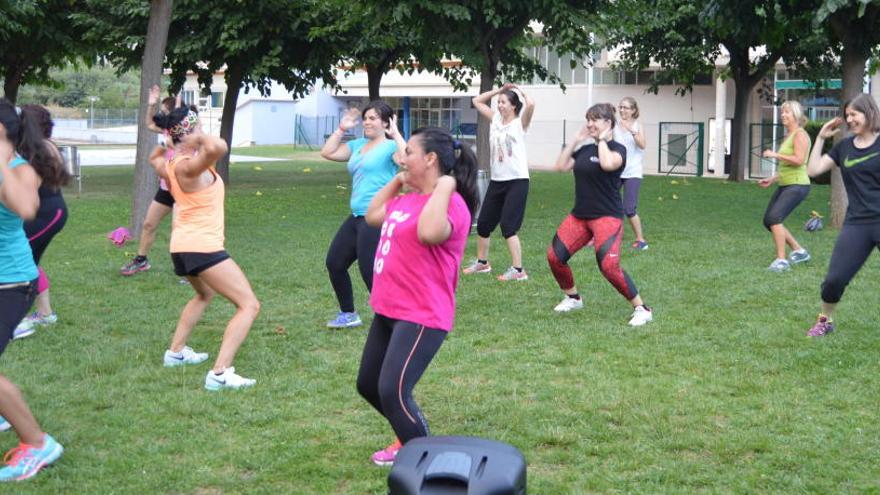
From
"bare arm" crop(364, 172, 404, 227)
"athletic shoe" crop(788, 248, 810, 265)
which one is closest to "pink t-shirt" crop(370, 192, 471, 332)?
"bare arm" crop(364, 172, 404, 227)

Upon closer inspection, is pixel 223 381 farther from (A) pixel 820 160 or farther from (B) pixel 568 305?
(A) pixel 820 160

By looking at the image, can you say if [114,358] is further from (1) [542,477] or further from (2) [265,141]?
(2) [265,141]

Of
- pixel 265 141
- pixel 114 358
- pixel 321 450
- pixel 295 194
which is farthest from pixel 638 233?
pixel 265 141

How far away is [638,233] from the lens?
531 inches

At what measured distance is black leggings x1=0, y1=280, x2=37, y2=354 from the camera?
5.30m

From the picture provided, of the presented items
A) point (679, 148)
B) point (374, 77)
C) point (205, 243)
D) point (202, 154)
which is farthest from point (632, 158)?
point (679, 148)

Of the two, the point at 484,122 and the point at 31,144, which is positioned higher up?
the point at 484,122

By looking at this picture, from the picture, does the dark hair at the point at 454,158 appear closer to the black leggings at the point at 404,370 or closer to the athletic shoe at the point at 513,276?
the black leggings at the point at 404,370

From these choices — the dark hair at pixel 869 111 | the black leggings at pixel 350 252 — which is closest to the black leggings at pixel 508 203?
the black leggings at pixel 350 252

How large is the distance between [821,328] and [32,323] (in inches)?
241

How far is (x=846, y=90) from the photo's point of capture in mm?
15492

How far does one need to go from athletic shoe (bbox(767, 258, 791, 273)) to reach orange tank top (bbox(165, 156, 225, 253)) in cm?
661

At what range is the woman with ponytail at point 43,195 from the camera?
5453 millimetres

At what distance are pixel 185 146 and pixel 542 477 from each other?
3.09 m
